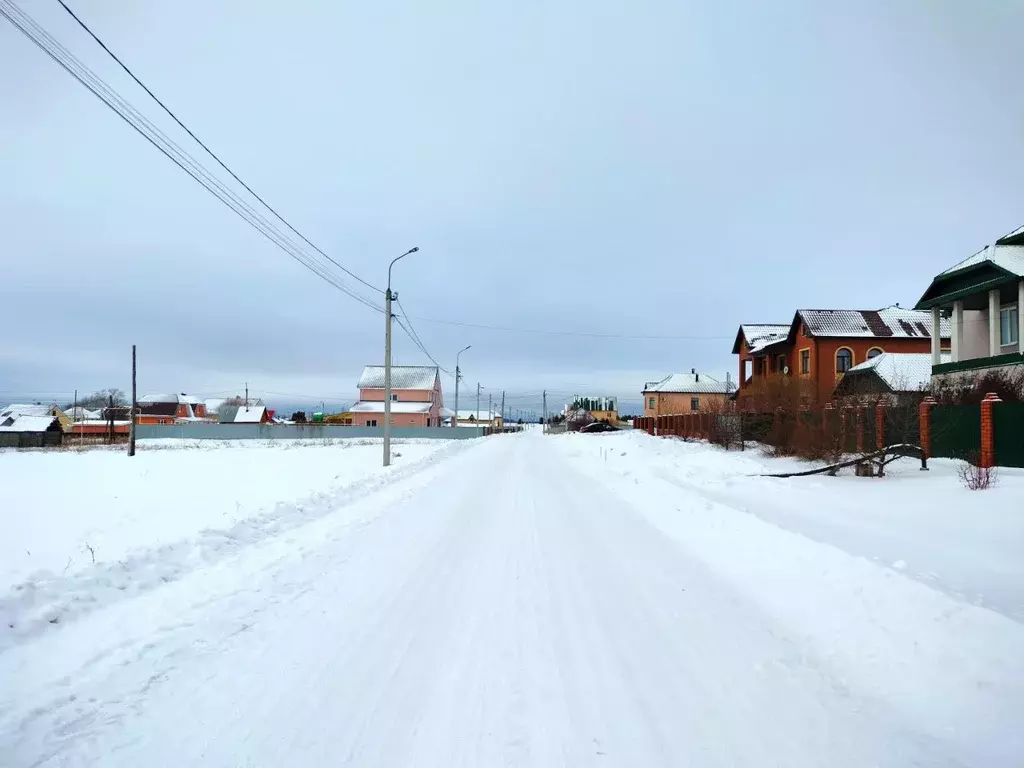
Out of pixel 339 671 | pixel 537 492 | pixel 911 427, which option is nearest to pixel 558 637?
pixel 339 671

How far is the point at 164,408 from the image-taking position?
10219 cm

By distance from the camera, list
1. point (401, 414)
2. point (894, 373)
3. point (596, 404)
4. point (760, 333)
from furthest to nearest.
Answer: point (596, 404), point (401, 414), point (760, 333), point (894, 373)

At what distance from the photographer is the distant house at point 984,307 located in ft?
71.7

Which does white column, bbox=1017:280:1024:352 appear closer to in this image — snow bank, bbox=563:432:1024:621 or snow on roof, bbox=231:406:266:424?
snow bank, bbox=563:432:1024:621

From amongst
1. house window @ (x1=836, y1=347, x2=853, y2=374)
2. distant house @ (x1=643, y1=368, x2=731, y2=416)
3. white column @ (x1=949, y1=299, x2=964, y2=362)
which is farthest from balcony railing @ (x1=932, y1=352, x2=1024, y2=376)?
distant house @ (x1=643, y1=368, x2=731, y2=416)

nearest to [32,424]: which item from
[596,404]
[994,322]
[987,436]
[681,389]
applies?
[681,389]

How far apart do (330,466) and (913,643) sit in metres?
21.2

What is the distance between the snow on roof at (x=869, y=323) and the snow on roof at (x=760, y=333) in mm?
6301

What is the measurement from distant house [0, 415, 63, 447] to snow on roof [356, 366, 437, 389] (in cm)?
3148

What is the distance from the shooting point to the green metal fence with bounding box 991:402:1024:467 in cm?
1363

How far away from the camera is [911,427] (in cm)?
1595

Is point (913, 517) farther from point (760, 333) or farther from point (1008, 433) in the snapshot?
point (760, 333)

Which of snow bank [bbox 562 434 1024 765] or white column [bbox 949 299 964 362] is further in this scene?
white column [bbox 949 299 964 362]

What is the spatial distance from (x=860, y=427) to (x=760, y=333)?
115 feet
